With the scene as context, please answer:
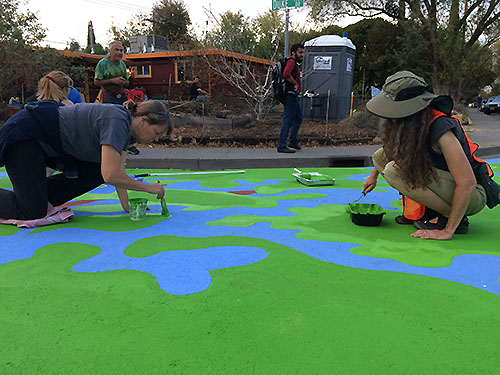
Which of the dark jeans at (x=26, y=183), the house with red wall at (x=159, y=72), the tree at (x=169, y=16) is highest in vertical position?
the tree at (x=169, y=16)

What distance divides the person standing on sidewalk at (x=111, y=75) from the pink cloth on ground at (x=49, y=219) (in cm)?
321

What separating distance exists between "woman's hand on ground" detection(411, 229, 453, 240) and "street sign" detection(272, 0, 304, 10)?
7.70 meters

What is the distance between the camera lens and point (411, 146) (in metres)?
2.56

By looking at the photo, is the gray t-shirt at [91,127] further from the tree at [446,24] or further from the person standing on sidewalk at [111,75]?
the tree at [446,24]

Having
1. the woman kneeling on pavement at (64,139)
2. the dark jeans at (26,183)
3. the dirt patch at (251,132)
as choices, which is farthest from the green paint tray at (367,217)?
the dirt patch at (251,132)

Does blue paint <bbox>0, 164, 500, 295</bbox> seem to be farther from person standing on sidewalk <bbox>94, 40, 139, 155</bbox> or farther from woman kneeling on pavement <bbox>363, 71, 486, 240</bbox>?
person standing on sidewalk <bbox>94, 40, 139, 155</bbox>

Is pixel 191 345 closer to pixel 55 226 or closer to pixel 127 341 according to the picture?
pixel 127 341

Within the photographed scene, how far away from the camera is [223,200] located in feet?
13.1

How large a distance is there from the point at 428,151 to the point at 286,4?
7765mm

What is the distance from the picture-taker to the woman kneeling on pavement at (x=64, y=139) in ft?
8.82

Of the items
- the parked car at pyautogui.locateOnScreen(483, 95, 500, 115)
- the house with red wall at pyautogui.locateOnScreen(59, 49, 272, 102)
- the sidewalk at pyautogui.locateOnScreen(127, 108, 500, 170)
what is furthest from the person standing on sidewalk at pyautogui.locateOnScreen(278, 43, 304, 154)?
the parked car at pyautogui.locateOnScreen(483, 95, 500, 115)

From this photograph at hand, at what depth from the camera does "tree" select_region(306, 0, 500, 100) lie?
17547 millimetres

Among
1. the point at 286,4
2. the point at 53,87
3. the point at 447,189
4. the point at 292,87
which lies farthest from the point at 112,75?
the point at 447,189

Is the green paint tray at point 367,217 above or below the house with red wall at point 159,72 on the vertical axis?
below
